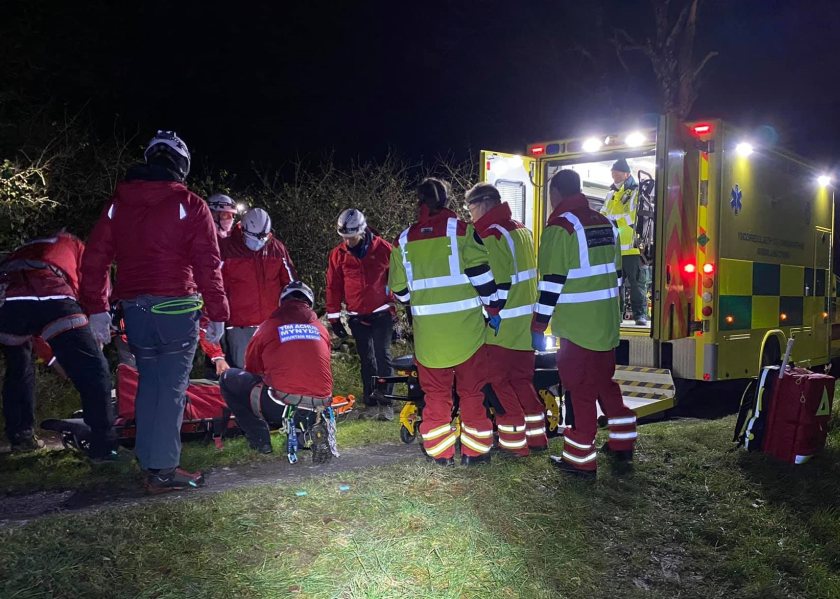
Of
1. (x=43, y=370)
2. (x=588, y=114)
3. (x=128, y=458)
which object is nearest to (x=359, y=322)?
(x=128, y=458)

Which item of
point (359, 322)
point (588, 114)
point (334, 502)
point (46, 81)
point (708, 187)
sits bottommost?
point (334, 502)

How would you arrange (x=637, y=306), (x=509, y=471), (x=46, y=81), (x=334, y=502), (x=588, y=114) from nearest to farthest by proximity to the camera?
(x=334, y=502), (x=509, y=471), (x=637, y=306), (x=46, y=81), (x=588, y=114)

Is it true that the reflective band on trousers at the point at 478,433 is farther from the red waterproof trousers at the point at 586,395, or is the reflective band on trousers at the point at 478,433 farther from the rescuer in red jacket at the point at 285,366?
the rescuer in red jacket at the point at 285,366

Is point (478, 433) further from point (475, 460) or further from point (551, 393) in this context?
point (551, 393)

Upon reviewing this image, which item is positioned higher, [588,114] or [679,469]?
[588,114]

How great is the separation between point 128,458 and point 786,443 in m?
4.40

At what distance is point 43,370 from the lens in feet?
22.0

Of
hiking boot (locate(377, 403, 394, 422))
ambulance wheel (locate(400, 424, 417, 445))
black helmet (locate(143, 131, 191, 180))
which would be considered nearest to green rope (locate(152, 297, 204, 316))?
black helmet (locate(143, 131, 191, 180))

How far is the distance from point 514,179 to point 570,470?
3851mm

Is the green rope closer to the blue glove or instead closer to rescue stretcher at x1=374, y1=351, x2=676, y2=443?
rescue stretcher at x1=374, y1=351, x2=676, y2=443

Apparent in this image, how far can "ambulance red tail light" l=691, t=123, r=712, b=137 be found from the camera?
6766 millimetres

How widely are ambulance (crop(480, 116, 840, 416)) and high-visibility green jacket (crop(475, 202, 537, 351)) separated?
1944 mm

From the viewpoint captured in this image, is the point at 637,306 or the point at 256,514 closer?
the point at 256,514

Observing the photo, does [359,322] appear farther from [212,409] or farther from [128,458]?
[128,458]
